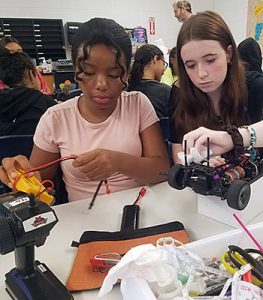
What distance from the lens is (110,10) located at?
4.93 m

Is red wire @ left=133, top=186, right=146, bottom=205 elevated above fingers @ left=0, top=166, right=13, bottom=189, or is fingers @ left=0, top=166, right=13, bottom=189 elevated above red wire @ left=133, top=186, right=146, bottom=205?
fingers @ left=0, top=166, right=13, bottom=189

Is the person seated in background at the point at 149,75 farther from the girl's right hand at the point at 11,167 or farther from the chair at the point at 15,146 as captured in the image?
the girl's right hand at the point at 11,167

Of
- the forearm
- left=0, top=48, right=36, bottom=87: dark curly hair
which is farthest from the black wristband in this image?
left=0, top=48, right=36, bottom=87: dark curly hair

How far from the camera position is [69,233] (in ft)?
2.71

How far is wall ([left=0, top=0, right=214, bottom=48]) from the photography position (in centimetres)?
446

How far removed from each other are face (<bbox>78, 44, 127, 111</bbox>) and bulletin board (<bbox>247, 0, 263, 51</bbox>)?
4213 millimetres

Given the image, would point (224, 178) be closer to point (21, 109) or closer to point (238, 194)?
point (238, 194)

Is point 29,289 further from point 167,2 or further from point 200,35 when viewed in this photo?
point 167,2

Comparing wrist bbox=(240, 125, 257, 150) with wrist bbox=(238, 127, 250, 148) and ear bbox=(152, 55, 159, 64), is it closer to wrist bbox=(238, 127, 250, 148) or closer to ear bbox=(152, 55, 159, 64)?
wrist bbox=(238, 127, 250, 148)

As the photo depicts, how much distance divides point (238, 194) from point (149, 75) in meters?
1.83

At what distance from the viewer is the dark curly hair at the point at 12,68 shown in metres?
1.83

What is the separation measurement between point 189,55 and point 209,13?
0.20 m

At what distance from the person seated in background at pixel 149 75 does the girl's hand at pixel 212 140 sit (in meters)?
1.15

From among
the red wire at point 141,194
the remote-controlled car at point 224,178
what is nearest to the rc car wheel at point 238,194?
the remote-controlled car at point 224,178
